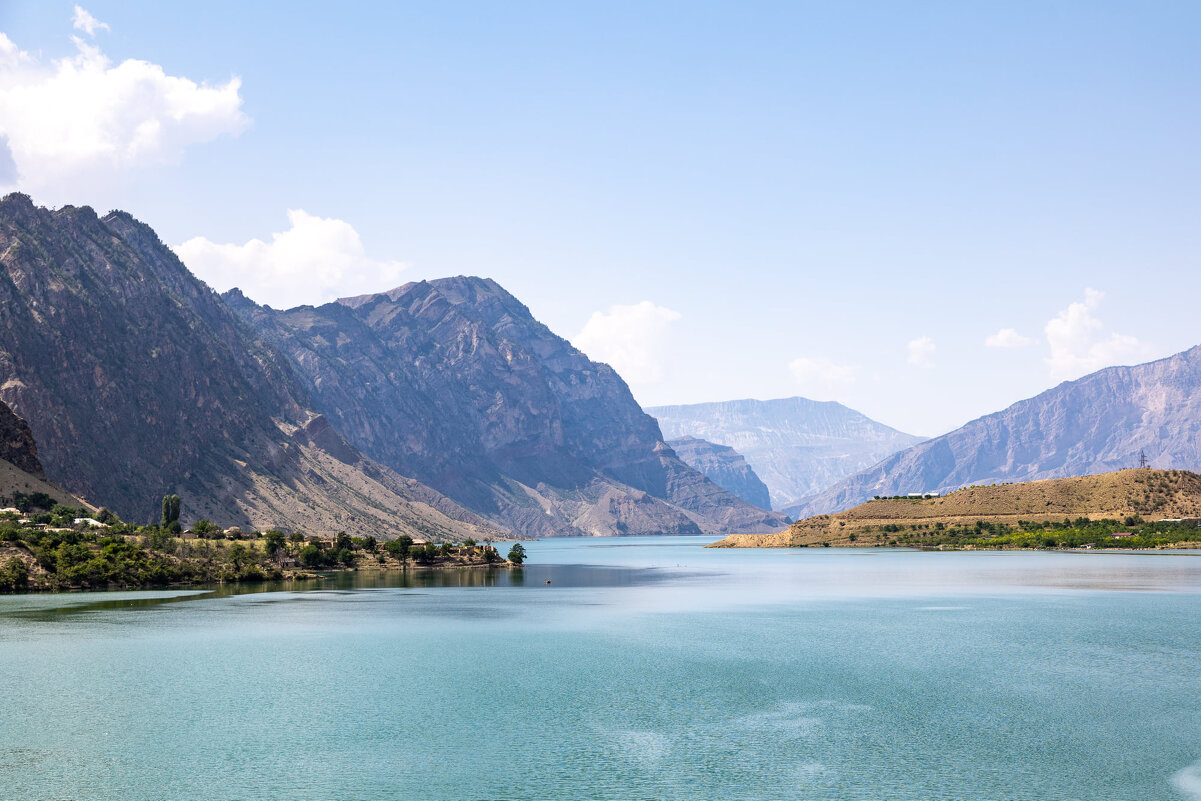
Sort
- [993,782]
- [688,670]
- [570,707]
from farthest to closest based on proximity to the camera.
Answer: [688,670] → [570,707] → [993,782]

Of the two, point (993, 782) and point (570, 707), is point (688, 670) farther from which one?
point (993, 782)

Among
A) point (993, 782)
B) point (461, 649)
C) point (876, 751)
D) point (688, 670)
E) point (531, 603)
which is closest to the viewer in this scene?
point (993, 782)

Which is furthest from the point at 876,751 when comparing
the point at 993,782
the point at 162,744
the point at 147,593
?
the point at 147,593

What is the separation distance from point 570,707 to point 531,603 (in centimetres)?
8438

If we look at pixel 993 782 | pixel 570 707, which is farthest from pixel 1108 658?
pixel 570 707

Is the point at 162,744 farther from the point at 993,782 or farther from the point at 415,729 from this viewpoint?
the point at 993,782

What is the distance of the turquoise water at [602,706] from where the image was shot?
175ft

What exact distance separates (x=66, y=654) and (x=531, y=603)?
2918 inches

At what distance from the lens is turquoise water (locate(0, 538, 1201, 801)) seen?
2104 inches

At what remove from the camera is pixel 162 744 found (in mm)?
60250

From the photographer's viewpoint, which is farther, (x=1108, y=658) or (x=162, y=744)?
(x=1108, y=658)

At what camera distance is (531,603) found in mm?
154625

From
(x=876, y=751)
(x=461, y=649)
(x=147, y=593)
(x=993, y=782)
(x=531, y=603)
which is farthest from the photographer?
(x=147, y=593)

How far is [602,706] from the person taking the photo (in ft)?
234
